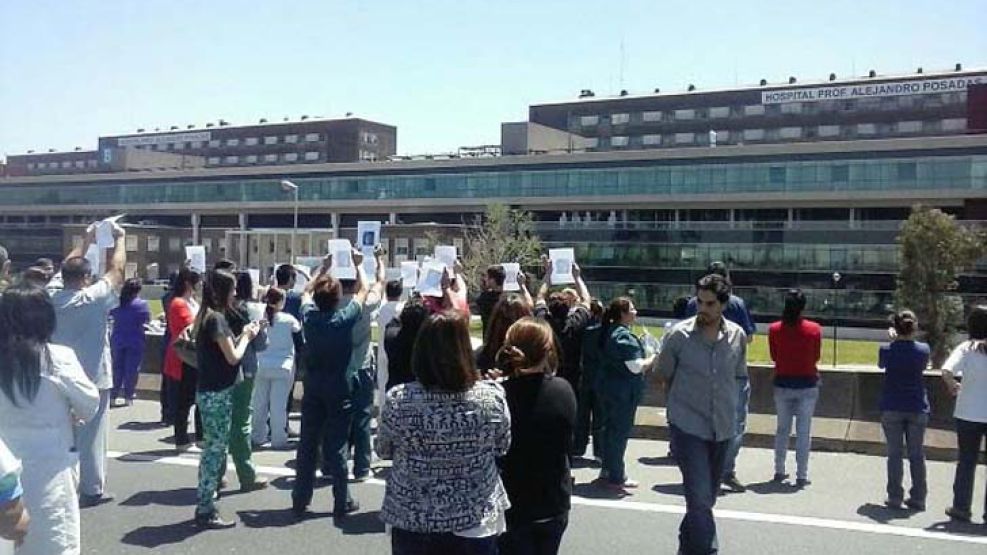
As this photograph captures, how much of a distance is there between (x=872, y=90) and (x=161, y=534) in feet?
371

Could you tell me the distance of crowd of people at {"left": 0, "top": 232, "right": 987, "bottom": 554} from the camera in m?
4.17

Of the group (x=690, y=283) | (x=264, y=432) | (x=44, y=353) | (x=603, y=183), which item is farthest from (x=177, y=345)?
(x=603, y=183)

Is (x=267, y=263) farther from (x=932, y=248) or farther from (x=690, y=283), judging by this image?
(x=932, y=248)

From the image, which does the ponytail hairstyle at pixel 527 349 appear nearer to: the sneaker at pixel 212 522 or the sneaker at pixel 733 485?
the sneaker at pixel 212 522

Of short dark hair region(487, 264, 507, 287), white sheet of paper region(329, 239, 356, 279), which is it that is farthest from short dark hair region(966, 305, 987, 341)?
white sheet of paper region(329, 239, 356, 279)

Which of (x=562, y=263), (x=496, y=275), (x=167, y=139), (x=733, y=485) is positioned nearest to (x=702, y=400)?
(x=733, y=485)

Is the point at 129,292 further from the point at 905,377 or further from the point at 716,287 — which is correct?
the point at 905,377

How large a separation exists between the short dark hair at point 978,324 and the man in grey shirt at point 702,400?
9.40 ft

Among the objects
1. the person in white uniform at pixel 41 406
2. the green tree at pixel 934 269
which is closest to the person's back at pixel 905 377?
the person in white uniform at pixel 41 406

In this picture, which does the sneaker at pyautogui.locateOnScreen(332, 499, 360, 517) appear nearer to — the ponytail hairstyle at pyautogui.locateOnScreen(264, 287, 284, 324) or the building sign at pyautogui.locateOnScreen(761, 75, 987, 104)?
the ponytail hairstyle at pyautogui.locateOnScreen(264, 287, 284, 324)

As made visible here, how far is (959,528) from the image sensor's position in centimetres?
786

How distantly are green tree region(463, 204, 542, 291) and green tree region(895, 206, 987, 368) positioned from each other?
3147 centimetres

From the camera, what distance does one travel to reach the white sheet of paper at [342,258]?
974 cm

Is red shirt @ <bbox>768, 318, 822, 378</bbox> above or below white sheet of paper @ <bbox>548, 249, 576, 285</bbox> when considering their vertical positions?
below
